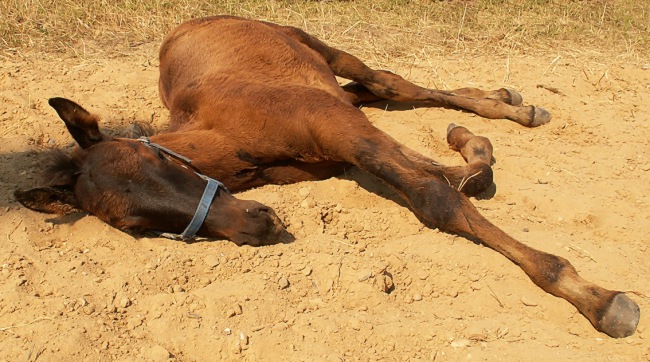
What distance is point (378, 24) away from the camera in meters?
8.76

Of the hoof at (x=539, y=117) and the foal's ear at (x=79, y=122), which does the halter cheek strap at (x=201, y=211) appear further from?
the hoof at (x=539, y=117)

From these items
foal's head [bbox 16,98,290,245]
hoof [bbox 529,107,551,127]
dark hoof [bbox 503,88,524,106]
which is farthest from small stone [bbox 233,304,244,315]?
dark hoof [bbox 503,88,524,106]

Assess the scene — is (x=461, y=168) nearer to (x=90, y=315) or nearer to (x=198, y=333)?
(x=198, y=333)

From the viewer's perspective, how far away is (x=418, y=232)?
4.60 meters

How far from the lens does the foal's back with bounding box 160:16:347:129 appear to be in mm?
4984

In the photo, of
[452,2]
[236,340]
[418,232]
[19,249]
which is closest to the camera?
[236,340]

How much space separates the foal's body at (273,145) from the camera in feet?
13.5

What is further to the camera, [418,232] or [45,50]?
[45,50]

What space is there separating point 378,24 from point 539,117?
10.2 feet

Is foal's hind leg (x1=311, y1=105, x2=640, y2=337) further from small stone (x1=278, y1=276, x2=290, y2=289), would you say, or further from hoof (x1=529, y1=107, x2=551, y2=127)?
hoof (x1=529, y1=107, x2=551, y2=127)

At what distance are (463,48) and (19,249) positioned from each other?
219 inches

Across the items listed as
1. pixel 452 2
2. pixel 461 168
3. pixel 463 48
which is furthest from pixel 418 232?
pixel 452 2

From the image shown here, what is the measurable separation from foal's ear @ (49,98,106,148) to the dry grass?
3.47 m

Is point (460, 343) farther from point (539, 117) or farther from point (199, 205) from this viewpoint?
point (539, 117)
